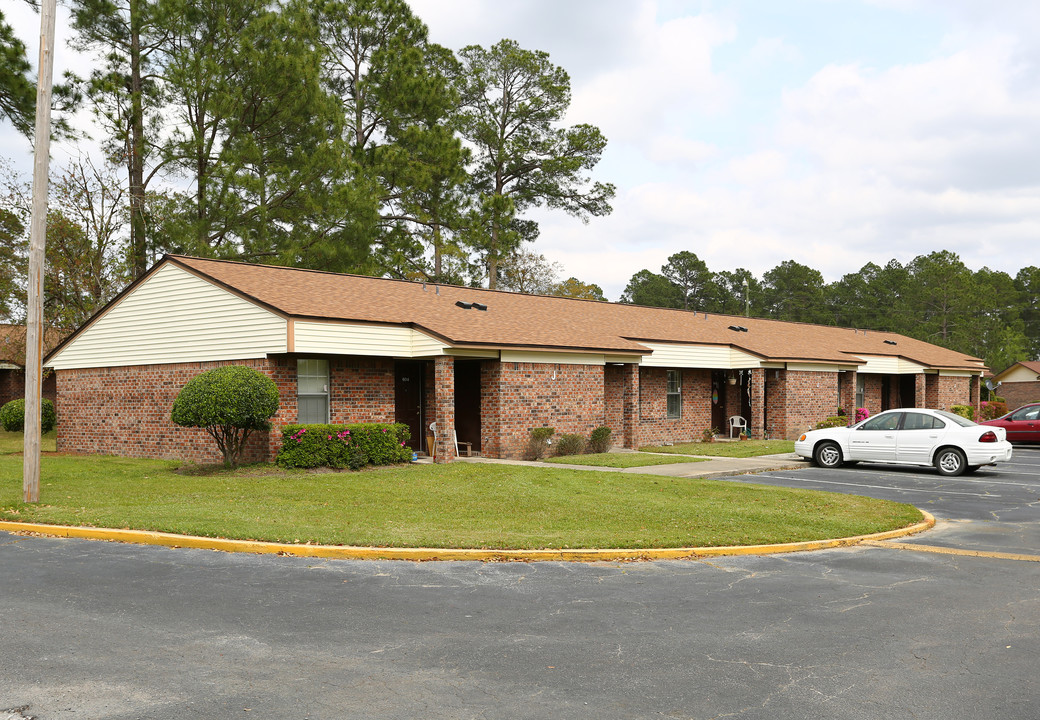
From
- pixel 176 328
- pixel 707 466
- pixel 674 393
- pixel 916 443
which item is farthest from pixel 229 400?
pixel 674 393

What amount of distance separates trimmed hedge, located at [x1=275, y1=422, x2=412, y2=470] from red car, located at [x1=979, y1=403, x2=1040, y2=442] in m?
20.7

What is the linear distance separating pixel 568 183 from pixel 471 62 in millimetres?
8555

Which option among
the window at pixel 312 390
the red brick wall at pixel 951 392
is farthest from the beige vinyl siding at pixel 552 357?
the red brick wall at pixel 951 392

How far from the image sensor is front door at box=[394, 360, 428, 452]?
70.9 ft

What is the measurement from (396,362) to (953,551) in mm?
14057

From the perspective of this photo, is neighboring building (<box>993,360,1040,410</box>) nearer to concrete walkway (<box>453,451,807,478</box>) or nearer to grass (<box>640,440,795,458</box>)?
grass (<box>640,440,795,458</box>)

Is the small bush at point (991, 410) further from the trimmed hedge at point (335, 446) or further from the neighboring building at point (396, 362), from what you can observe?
the trimmed hedge at point (335, 446)

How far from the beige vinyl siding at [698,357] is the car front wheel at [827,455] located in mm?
6146

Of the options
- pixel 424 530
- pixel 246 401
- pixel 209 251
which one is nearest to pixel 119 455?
pixel 246 401

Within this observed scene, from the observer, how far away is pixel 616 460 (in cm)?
2030

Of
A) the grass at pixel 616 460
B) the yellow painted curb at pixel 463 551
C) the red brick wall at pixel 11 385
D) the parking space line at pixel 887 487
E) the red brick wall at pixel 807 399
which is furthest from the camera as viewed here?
the red brick wall at pixel 11 385

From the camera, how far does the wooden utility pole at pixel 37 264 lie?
44.6 ft

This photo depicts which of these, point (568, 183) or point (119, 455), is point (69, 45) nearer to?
point (119, 455)

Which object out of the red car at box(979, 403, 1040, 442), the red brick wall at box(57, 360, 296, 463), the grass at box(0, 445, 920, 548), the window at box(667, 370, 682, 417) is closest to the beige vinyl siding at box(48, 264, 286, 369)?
the red brick wall at box(57, 360, 296, 463)
